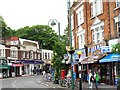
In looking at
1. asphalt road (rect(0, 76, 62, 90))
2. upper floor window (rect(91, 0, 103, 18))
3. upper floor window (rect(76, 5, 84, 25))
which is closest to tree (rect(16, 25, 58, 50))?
upper floor window (rect(76, 5, 84, 25))

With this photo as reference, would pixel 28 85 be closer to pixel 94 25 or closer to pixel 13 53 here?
pixel 94 25

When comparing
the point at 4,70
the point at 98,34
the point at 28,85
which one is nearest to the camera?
the point at 98,34

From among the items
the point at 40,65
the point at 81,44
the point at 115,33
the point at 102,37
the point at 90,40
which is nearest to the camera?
the point at 115,33

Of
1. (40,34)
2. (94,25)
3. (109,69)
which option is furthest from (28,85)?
(40,34)

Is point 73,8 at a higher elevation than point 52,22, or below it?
higher

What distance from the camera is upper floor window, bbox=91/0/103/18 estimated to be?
108 feet

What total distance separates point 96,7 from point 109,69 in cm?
715

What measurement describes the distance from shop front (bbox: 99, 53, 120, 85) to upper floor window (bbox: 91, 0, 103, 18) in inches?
215

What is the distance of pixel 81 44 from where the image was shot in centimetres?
4019

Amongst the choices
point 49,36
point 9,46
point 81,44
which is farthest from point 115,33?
point 49,36

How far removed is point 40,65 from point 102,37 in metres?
59.2

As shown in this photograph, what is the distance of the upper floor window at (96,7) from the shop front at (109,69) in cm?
545

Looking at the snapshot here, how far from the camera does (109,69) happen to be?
1218 inches

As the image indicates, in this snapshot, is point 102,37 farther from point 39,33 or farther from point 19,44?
point 39,33
